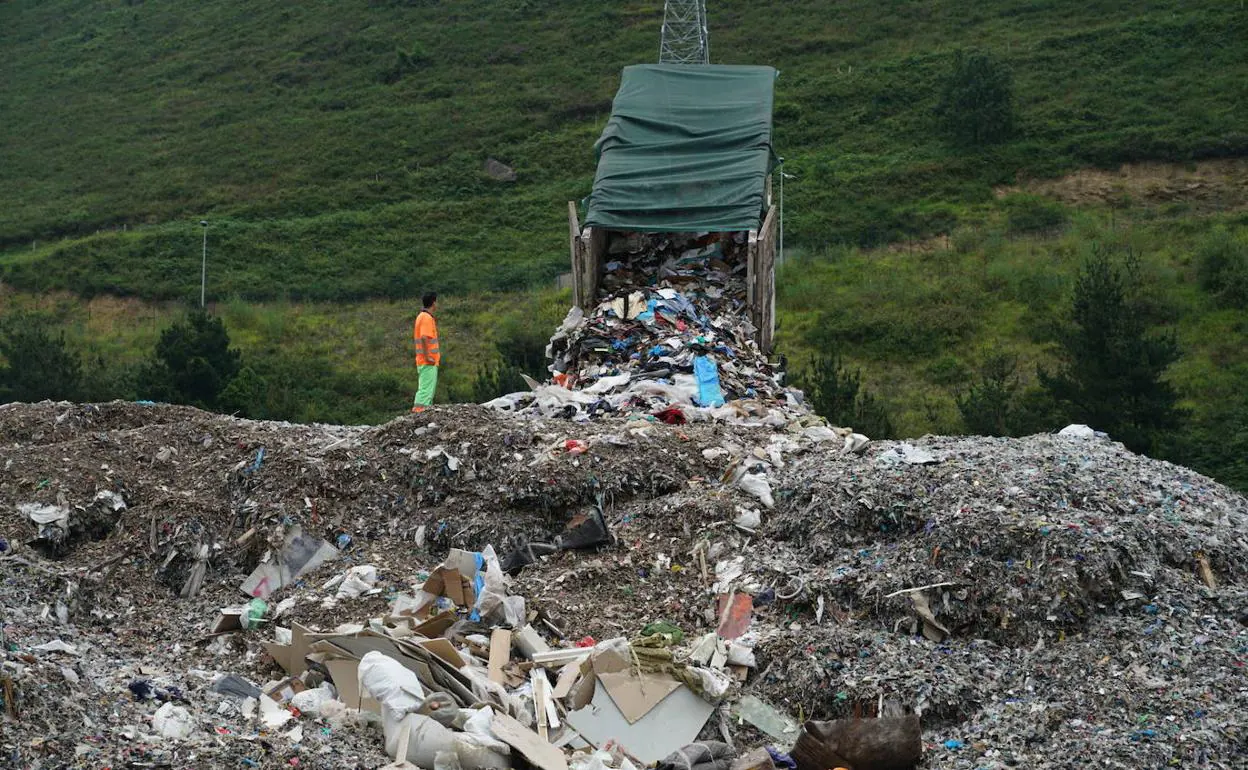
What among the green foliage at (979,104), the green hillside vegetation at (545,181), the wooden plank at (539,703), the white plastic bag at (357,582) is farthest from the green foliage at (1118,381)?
the green foliage at (979,104)

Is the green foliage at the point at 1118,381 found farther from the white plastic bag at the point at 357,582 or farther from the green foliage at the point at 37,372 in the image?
the green foliage at the point at 37,372

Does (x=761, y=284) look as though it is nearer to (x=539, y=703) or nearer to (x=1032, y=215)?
(x=539, y=703)

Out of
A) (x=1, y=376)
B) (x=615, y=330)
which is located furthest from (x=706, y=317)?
(x=1, y=376)

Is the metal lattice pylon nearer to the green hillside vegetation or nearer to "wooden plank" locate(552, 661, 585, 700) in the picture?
the green hillside vegetation

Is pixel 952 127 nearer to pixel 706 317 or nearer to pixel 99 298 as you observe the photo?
pixel 99 298

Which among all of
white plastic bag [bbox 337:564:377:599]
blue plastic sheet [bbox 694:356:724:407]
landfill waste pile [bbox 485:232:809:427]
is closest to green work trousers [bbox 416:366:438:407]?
landfill waste pile [bbox 485:232:809:427]

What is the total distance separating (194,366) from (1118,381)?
13722mm

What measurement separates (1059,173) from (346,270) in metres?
18.1

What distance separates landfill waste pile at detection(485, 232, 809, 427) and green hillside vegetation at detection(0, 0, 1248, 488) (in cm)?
774

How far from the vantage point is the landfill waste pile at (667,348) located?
9195 mm

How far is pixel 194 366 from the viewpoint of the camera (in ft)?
69.9

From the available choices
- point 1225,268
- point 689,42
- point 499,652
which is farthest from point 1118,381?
point 689,42

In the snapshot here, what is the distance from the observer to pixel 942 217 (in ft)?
107

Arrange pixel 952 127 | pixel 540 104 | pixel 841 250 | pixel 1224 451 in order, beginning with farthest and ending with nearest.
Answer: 1. pixel 540 104
2. pixel 952 127
3. pixel 841 250
4. pixel 1224 451
